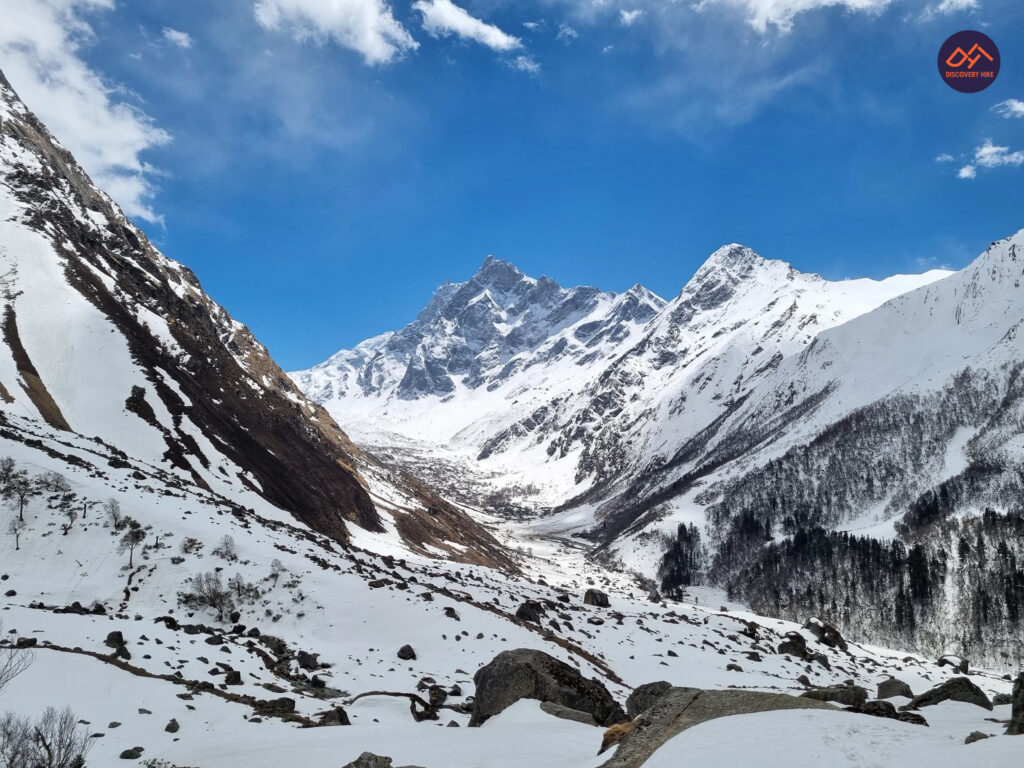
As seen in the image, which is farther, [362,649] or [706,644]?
[706,644]

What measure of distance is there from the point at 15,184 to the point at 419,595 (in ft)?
427

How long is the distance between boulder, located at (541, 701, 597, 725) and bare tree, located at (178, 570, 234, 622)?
69.7 ft

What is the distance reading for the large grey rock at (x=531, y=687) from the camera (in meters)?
23.3

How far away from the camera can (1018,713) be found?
606 inches

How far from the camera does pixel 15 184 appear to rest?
11606cm

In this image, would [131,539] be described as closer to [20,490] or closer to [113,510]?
[113,510]

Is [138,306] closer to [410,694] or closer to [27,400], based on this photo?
[27,400]

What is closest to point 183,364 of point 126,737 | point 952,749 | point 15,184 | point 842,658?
point 15,184

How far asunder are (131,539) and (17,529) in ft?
20.1

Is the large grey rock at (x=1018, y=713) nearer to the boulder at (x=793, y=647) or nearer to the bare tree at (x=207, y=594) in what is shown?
the bare tree at (x=207, y=594)

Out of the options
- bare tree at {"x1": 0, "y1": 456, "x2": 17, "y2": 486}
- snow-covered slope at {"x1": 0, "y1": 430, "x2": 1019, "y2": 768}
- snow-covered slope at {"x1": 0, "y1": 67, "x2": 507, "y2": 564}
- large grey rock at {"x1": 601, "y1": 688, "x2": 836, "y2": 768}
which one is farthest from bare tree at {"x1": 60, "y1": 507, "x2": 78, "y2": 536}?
large grey rock at {"x1": 601, "y1": 688, "x2": 836, "y2": 768}

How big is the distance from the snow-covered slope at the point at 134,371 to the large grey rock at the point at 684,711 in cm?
4755

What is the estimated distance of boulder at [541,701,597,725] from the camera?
72.7 ft

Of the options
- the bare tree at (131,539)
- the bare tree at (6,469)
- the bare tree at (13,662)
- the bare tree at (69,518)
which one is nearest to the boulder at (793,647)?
the bare tree at (131,539)
